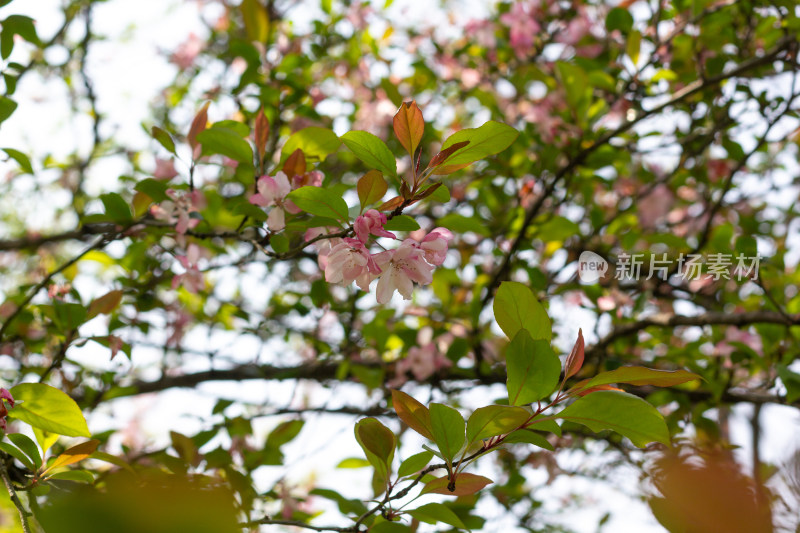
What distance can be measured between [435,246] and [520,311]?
0.17 metres

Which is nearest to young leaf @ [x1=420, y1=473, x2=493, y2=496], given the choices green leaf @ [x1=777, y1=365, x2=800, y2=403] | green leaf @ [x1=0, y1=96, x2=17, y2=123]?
green leaf @ [x1=777, y1=365, x2=800, y2=403]

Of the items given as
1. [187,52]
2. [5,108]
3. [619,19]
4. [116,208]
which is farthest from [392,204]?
[187,52]

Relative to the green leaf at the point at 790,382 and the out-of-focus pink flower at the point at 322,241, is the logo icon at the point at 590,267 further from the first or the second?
the out-of-focus pink flower at the point at 322,241

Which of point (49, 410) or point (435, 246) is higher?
point (435, 246)

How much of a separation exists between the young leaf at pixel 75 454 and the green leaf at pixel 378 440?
396 mm

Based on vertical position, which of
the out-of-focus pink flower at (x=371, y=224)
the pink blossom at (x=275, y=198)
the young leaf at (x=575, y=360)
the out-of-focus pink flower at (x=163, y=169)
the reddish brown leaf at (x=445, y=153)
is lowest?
the young leaf at (x=575, y=360)

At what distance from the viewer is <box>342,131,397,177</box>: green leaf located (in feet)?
2.58

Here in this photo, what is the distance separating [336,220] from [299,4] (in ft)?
7.50

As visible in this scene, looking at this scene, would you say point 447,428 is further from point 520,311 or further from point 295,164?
point 295,164

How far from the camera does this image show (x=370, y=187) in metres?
0.84

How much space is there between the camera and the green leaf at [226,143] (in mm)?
962

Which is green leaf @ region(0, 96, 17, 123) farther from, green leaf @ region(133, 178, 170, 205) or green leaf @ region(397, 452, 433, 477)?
green leaf @ region(397, 452, 433, 477)

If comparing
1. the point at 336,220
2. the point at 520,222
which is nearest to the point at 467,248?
the point at 520,222

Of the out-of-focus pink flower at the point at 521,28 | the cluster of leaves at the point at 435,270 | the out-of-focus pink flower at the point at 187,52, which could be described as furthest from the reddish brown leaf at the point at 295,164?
the out-of-focus pink flower at the point at 187,52
